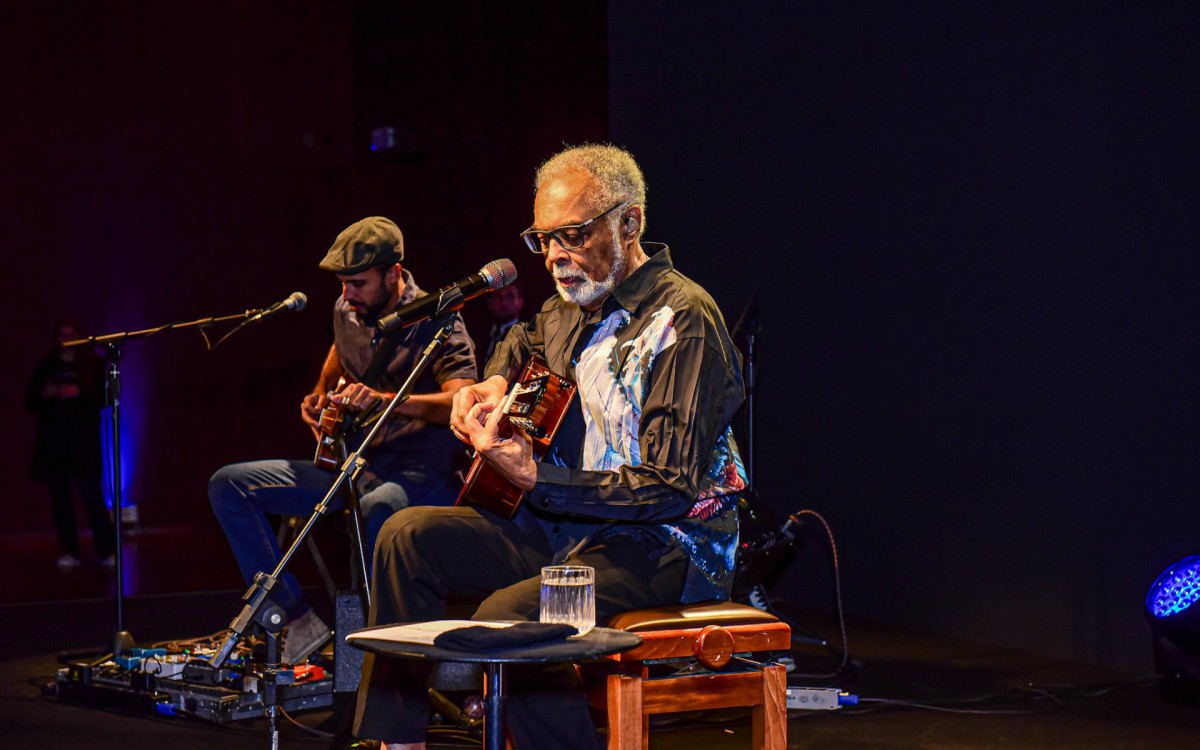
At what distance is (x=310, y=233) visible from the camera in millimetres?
10602

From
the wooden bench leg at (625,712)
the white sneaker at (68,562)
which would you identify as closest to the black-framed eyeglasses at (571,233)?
the wooden bench leg at (625,712)

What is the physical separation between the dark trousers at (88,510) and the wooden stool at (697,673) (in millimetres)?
6353

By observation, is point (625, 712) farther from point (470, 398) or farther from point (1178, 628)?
point (1178, 628)

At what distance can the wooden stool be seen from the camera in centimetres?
285

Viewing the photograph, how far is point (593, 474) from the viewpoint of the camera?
9.59 feet

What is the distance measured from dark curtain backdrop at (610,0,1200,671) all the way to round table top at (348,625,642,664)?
333 centimetres

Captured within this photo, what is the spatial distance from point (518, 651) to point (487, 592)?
3.65 ft

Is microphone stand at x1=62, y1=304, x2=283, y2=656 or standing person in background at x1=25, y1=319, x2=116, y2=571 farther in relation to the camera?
standing person in background at x1=25, y1=319, x2=116, y2=571

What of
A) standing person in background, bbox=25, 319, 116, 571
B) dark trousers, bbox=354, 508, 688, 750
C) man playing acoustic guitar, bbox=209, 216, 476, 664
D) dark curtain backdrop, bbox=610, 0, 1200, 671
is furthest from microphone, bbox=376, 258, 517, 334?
standing person in background, bbox=25, 319, 116, 571

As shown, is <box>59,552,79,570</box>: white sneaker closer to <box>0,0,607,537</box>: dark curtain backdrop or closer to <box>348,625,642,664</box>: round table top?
<box>0,0,607,537</box>: dark curtain backdrop

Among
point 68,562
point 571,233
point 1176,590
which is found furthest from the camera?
point 68,562

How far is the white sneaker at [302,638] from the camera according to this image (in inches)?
186

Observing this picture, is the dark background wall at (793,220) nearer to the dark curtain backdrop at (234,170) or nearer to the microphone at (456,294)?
the dark curtain backdrop at (234,170)

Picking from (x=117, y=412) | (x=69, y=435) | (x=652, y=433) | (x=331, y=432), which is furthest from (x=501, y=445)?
(x=69, y=435)
